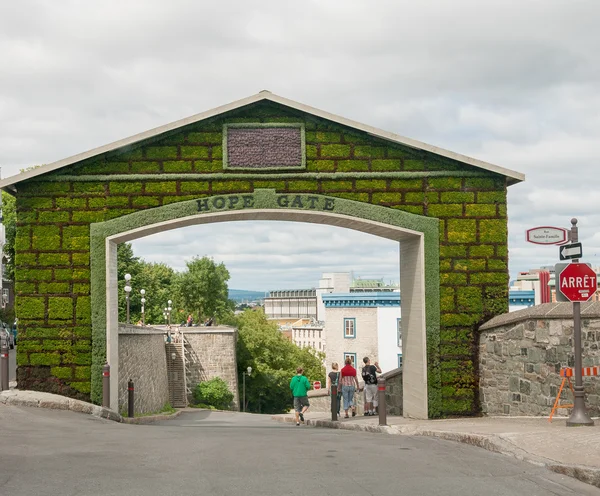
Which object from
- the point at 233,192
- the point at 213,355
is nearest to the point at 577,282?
the point at 233,192

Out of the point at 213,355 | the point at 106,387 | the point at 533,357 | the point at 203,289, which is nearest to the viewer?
the point at 533,357

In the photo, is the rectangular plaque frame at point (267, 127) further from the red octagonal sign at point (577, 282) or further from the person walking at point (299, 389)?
the red octagonal sign at point (577, 282)

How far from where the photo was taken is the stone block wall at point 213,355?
5266 cm

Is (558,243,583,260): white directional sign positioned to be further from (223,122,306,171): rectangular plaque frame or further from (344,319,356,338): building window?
(344,319,356,338): building window

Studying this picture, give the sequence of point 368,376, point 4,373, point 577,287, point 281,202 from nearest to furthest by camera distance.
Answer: point 577,287, point 4,373, point 281,202, point 368,376

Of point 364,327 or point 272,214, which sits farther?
point 364,327

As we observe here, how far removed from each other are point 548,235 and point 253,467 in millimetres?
7265

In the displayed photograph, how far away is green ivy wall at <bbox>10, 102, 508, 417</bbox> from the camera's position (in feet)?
60.9

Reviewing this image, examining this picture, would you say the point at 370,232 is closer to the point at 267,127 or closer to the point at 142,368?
the point at 267,127

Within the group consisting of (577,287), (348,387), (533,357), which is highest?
(577,287)

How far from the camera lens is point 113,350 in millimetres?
18797

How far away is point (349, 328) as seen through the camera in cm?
5950

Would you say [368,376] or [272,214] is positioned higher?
[272,214]

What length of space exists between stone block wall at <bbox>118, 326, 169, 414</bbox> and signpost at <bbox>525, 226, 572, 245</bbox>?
12.1 metres
